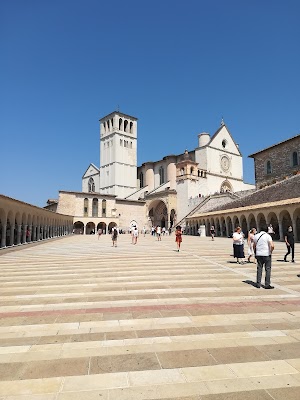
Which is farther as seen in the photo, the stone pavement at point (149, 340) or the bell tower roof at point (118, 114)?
the bell tower roof at point (118, 114)

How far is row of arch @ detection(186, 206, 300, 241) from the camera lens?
23966 millimetres

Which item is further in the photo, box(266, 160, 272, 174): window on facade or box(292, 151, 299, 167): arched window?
box(266, 160, 272, 174): window on facade

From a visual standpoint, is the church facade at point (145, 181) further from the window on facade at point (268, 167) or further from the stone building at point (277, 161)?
the window on facade at point (268, 167)

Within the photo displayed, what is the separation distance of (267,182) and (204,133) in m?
24.1

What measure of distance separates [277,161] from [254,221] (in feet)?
37.4

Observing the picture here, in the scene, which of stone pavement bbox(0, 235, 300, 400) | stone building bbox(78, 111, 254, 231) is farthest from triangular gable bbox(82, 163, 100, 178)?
stone pavement bbox(0, 235, 300, 400)

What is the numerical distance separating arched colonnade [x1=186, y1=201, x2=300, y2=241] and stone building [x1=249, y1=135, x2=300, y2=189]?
8.25 meters

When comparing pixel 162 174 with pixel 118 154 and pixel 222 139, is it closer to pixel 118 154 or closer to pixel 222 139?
pixel 118 154

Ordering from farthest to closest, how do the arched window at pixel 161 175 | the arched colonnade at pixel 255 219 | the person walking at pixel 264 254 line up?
the arched window at pixel 161 175 → the arched colonnade at pixel 255 219 → the person walking at pixel 264 254

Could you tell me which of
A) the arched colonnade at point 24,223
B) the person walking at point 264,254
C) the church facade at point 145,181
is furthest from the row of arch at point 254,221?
the arched colonnade at point 24,223

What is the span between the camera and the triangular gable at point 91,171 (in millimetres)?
75625

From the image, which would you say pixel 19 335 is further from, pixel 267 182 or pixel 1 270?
pixel 267 182

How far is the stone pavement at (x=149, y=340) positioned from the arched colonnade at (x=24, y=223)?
13.5m

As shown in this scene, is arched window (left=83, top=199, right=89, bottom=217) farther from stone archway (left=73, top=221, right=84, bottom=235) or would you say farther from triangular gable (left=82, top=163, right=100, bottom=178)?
triangular gable (left=82, top=163, right=100, bottom=178)
